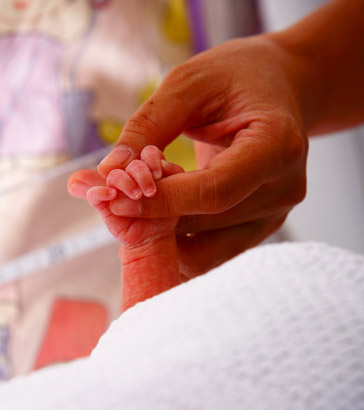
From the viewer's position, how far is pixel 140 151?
1.30 ft

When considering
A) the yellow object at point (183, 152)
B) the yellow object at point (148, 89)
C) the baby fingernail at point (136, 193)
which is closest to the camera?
the baby fingernail at point (136, 193)

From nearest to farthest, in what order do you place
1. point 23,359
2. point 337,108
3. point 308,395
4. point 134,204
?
point 308,395 < point 134,204 < point 337,108 < point 23,359

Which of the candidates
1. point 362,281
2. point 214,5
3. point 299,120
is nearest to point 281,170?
point 299,120

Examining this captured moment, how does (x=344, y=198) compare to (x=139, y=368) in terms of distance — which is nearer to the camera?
(x=139, y=368)

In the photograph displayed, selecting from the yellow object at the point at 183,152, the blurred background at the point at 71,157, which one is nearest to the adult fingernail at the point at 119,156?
the yellow object at the point at 183,152

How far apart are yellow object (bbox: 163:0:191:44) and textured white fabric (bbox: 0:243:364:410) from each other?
846 millimetres

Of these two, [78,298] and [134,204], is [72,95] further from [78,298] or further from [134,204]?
[134,204]

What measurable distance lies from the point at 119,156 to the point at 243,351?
0.65ft

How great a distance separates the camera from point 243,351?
0.78 ft

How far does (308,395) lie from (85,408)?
11cm

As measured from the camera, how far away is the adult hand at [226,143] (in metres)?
0.38

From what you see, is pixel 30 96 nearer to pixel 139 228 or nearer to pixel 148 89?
pixel 148 89

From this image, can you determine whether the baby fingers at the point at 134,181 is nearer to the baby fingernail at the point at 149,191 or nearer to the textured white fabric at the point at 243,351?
A: the baby fingernail at the point at 149,191

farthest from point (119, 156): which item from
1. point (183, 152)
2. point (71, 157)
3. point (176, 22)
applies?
point (176, 22)
